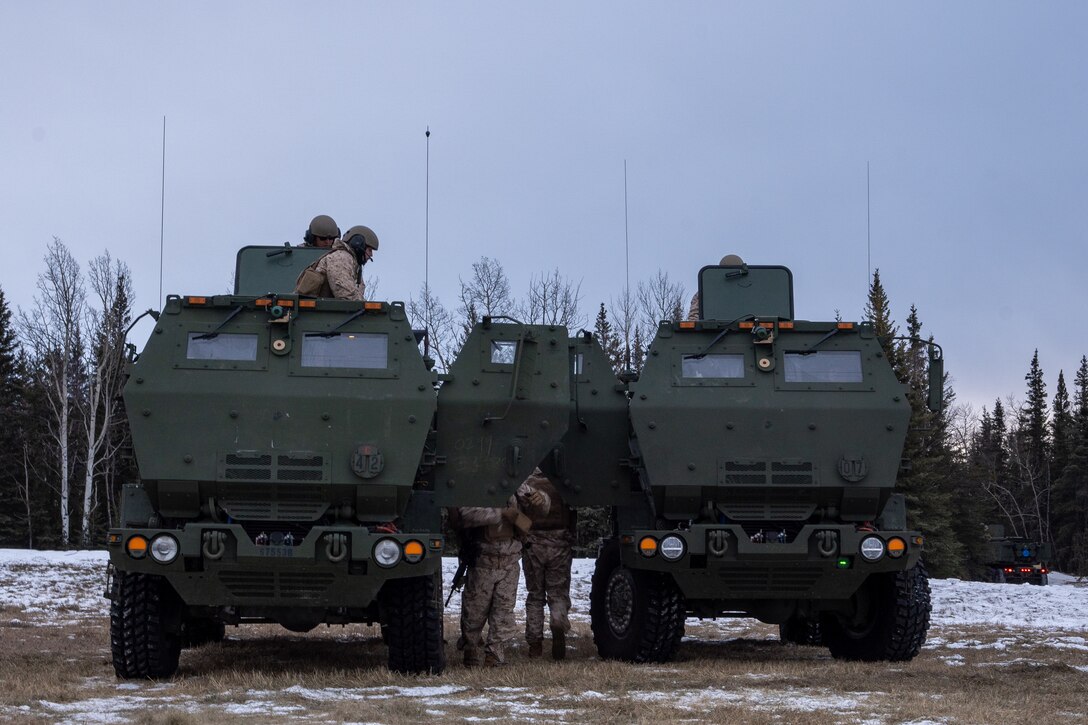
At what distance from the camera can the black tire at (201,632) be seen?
395 inches

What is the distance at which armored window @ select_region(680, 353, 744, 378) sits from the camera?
10.3 metres

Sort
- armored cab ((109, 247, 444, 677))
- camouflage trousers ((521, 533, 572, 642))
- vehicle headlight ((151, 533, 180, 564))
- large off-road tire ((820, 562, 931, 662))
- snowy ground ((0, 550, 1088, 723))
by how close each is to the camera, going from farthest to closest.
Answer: camouflage trousers ((521, 533, 572, 642)) → large off-road tire ((820, 562, 931, 662)) → armored cab ((109, 247, 444, 677)) → vehicle headlight ((151, 533, 180, 564)) → snowy ground ((0, 550, 1088, 723))

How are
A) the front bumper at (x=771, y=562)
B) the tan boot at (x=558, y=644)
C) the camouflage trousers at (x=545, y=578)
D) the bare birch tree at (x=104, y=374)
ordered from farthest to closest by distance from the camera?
the bare birch tree at (x=104, y=374), the camouflage trousers at (x=545, y=578), the tan boot at (x=558, y=644), the front bumper at (x=771, y=562)

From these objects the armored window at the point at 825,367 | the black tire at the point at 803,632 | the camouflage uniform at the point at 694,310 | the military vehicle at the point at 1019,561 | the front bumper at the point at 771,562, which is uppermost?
the camouflage uniform at the point at 694,310

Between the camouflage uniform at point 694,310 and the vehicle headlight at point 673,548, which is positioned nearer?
the vehicle headlight at point 673,548

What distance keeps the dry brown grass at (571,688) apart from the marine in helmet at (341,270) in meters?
2.67

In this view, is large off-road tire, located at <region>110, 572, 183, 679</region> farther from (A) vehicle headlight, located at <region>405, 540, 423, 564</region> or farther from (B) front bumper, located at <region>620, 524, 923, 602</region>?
(B) front bumper, located at <region>620, 524, 923, 602</region>

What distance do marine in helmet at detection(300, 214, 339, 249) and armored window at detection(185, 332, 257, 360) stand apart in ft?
7.05

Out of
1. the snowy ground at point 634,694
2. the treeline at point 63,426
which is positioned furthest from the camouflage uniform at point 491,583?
the treeline at point 63,426

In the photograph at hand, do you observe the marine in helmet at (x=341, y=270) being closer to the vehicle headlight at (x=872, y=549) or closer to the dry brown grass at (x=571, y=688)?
the dry brown grass at (x=571, y=688)

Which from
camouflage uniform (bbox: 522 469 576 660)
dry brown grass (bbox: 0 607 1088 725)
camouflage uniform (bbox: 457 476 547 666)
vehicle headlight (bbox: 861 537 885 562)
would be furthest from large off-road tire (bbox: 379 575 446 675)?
vehicle headlight (bbox: 861 537 885 562)

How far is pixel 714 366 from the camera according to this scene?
10320 mm

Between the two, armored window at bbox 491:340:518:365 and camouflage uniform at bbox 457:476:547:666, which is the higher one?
armored window at bbox 491:340:518:365

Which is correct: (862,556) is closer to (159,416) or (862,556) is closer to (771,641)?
(771,641)
